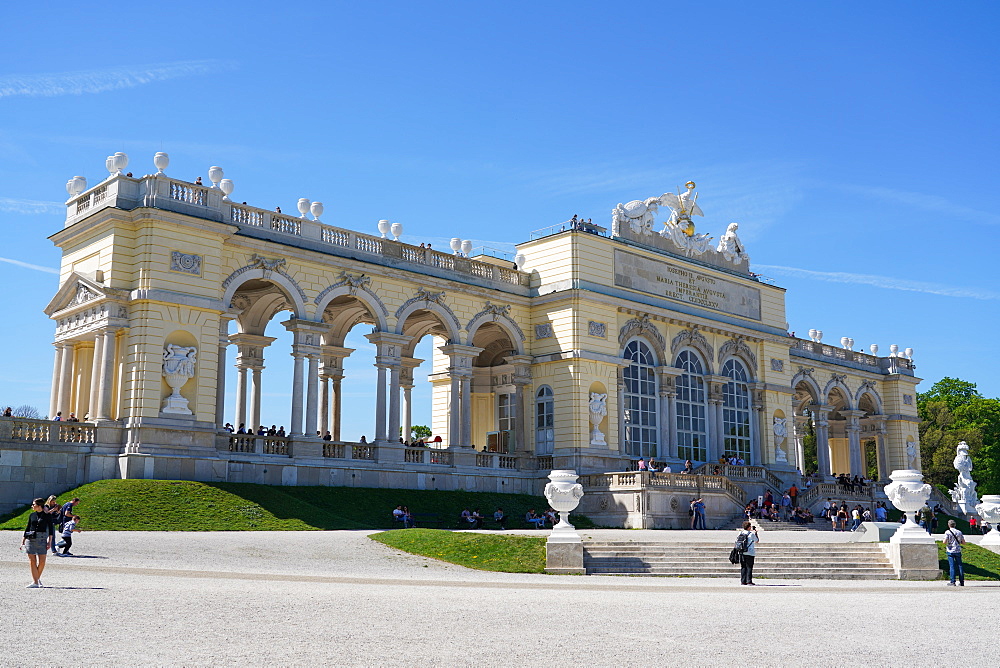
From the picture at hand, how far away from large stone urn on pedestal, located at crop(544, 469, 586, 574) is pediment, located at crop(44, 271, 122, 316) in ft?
53.8

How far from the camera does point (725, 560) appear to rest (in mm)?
25375

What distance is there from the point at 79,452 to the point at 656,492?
20.0m

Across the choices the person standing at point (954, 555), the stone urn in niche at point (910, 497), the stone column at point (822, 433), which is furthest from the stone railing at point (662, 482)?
the stone column at point (822, 433)

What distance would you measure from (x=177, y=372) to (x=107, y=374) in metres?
2.11

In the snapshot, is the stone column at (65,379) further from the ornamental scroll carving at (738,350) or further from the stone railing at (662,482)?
the ornamental scroll carving at (738,350)

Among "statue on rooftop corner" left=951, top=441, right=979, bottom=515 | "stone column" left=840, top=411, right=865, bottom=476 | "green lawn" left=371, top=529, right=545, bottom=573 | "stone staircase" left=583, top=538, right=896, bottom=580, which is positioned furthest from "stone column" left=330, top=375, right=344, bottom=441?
"stone column" left=840, top=411, right=865, bottom=476

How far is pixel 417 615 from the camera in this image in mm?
14289

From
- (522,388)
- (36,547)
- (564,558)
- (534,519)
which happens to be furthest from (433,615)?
(522,388)

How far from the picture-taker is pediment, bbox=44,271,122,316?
32.8 m

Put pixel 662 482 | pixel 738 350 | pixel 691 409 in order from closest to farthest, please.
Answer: pixel 662 482 → pixel 691 409 → pixel 738 350

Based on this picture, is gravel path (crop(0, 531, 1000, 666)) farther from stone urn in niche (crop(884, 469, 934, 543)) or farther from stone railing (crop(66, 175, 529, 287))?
stone railing (crop(66, 175, 529, 287))

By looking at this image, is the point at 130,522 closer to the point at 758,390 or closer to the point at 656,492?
the point at 656,492

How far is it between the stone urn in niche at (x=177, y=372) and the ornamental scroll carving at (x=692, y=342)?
2286 cm

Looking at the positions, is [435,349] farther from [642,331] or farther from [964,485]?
[964,485]
